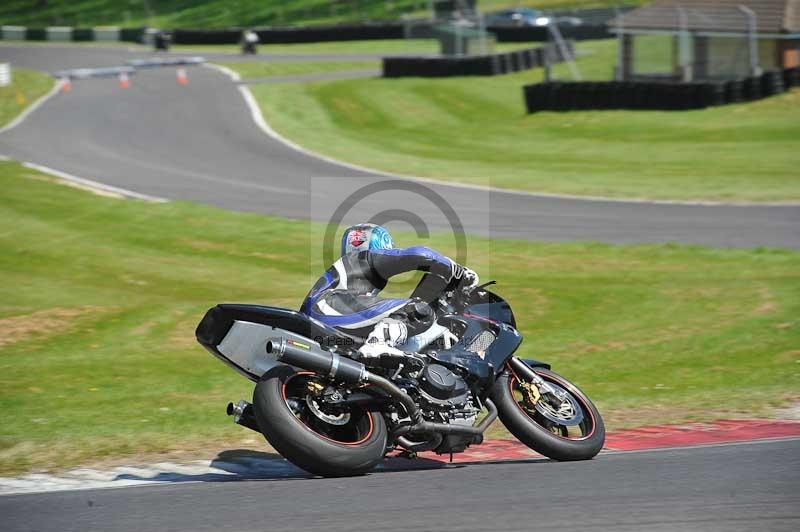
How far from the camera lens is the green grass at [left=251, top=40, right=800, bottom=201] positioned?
24561 millimetres

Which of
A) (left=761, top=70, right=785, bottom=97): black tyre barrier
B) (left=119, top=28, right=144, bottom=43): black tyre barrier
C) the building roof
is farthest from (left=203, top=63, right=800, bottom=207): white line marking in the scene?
(left=119, top=28, right=144, bottom=43): black tyre barrier

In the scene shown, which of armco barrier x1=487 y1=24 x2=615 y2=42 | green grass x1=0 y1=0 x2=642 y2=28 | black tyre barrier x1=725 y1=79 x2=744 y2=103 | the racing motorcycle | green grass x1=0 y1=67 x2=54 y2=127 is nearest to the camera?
the racing motorcycle

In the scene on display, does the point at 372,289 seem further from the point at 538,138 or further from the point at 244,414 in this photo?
the point at 538,138

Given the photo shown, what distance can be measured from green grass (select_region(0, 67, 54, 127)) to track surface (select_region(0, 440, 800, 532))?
97.9ft

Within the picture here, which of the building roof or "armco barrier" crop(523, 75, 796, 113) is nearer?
"armco barrier" crop(523, 75, 796, 113)

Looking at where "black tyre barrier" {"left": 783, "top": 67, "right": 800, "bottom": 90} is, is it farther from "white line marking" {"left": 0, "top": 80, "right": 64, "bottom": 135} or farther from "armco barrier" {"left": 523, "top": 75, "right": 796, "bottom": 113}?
"white line marking" {"left": 0, "top": 80, "right": 64, "bottom": 135}

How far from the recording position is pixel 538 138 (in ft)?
104

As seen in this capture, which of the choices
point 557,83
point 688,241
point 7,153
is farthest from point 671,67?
point 7,153

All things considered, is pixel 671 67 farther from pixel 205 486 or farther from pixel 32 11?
pixel 32 11

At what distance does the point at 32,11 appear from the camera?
83.3m

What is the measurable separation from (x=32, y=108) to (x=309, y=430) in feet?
109

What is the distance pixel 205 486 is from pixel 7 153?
24.0 meters

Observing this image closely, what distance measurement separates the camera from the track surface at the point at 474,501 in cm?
548

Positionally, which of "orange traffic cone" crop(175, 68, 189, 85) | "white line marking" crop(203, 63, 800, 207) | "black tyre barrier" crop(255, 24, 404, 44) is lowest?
"white line marking" crop(203, 63, 800, 207)
